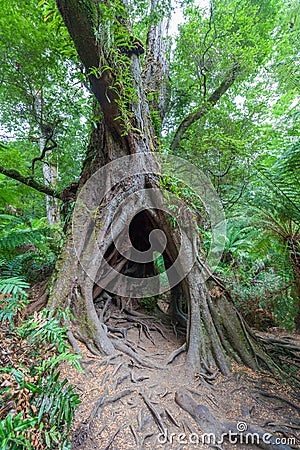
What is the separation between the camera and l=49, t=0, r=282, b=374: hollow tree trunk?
121 inches

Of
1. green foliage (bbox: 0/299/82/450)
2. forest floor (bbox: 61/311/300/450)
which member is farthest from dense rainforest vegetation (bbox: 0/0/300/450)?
forest floor (bbox: 61/311/300/450)

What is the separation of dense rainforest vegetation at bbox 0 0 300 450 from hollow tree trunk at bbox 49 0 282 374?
2 centimetres

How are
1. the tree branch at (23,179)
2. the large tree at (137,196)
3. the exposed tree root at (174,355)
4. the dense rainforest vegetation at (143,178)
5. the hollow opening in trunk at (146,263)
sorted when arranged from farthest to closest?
the tree branch at (23,179) < the hollow opening in trunk at (146,263) < the exposed tree root at (174,355) < the large tree at (137,196) < the dense rainforest vegetation at (143,178)

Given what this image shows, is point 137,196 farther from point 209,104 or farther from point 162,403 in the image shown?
point 209,104

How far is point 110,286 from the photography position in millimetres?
4504

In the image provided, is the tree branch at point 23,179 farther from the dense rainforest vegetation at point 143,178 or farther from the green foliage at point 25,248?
the green foliage at point 25,248

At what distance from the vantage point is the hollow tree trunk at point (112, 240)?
121 inches

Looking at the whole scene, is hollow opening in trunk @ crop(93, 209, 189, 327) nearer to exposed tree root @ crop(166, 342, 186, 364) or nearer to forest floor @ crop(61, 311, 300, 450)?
exposed tree root @ crop(166, 342, 186, 364)

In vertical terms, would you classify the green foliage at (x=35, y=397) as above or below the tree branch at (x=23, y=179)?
below

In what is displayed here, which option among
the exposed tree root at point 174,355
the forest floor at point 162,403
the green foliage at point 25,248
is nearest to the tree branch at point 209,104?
the green foliage at point 25,248

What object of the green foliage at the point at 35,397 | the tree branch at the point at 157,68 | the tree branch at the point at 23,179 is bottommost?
the green foliage at the point at 35,397

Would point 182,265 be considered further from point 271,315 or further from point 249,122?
point 249,122

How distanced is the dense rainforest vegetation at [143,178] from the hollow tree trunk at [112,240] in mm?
19

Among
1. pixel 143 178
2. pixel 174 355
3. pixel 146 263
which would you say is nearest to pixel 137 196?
pixel 143 178
